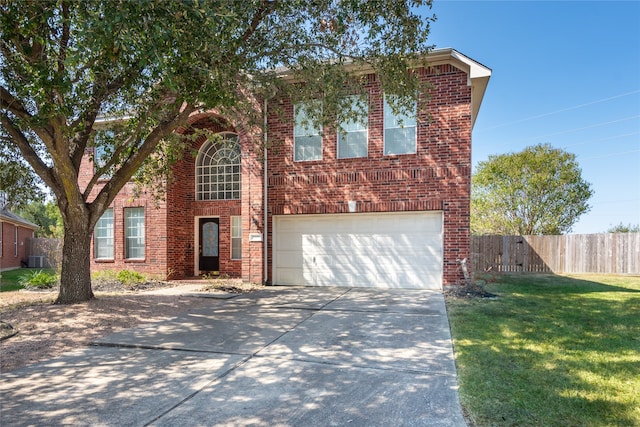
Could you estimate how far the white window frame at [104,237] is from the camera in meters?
14.1

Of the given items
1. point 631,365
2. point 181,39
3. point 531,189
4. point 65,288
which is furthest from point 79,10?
point 531,189

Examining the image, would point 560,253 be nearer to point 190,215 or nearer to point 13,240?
point 190,215

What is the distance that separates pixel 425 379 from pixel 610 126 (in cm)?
3189

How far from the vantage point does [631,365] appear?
14.2 feet

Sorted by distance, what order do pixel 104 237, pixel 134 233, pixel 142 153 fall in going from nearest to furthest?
1. pixel 142 153
2. pixel 134 233
3. pixel 104 237

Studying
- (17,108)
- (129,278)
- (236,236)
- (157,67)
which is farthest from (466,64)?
(129,278)

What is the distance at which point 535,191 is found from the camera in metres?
20.0

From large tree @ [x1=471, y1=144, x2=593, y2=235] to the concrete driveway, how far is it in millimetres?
16367

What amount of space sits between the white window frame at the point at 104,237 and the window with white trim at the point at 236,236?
4708 mm

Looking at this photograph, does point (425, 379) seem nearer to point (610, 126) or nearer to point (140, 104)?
point (140, 104)

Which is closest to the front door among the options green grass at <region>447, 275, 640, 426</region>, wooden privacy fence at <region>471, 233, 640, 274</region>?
green grass at <region>447, 275, 640, 426</region>

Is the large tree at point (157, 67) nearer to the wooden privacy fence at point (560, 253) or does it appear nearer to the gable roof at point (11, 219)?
the wooden privacy fence at point (560, 253)

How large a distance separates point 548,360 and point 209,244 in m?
11.7

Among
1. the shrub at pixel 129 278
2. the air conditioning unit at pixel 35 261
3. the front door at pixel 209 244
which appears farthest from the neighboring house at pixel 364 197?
the air conditioning unit at pixel 35 261
